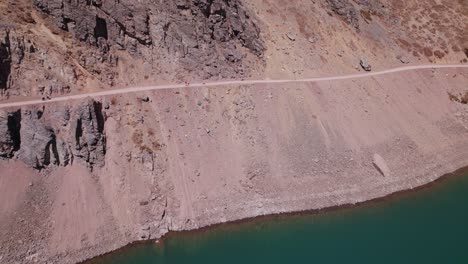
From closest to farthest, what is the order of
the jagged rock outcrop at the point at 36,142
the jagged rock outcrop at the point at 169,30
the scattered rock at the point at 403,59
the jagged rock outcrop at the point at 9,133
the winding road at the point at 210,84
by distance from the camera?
the jagged rock outcrop at the point at 9,133, the jagged rock outcrop at the point at 36,142, the winding road at the point at 210,84, the jagged rock outcrop at the point at 169,30, the scattered rock at the point at 403,59

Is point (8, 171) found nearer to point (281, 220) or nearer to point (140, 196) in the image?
point (140, 196)

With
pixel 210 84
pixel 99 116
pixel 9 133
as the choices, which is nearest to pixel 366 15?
pixel 210 84

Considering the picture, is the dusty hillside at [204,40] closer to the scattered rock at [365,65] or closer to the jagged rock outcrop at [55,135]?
the scattered rock at [365,65]

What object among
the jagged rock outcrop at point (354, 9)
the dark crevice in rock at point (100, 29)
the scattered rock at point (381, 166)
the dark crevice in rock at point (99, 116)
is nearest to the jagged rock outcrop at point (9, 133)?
the dark crevice in rock at point (99, 116)

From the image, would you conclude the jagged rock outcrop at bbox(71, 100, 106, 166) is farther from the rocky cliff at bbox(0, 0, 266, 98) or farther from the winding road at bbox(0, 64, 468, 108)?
the rocky cliff at bbox(0, 0, 266, 98)

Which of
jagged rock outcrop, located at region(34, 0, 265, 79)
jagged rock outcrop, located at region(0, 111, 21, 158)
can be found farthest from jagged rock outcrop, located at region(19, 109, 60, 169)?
jagged rock outcrop, located at region(34, 0, 265, 79)

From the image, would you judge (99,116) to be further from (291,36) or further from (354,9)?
(354,9)
